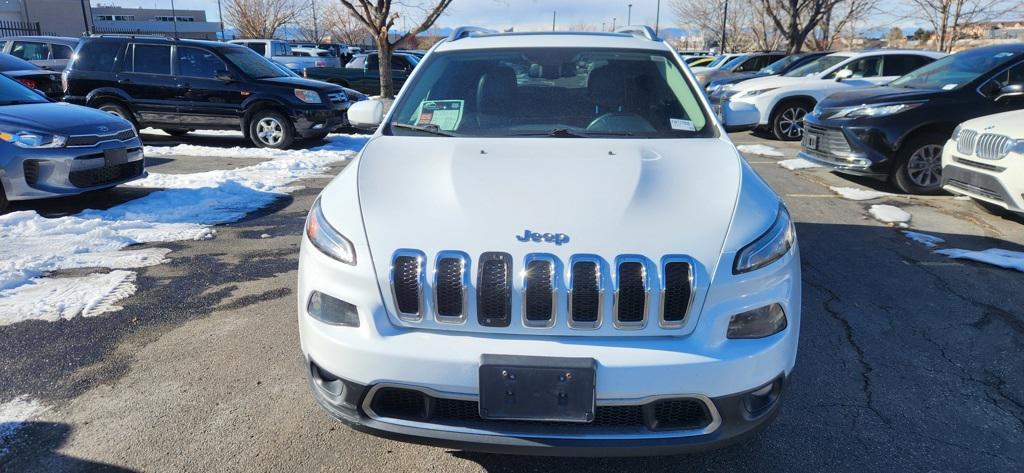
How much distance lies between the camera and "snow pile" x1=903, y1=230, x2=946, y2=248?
558cm

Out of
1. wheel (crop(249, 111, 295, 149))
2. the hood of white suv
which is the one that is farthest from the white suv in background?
wheel (crop(249, 111, 295, 149))

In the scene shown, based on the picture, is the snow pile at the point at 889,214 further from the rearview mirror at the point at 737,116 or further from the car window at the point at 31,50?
the car window at the point at 31,50

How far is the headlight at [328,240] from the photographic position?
7.60 ft

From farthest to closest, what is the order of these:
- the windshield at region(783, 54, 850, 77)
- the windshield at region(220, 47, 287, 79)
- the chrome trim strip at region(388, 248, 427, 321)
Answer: the windshield at region(783, 54, 850, 77) < the windshield at region(220, 47, 287, 79) < the chrome trim strip at region(388, 248, 427, 321)

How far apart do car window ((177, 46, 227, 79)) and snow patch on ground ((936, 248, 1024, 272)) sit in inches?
410

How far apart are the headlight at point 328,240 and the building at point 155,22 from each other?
60.9 meters

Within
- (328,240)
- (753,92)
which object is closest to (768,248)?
(328,240)

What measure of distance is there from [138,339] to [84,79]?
947 cm

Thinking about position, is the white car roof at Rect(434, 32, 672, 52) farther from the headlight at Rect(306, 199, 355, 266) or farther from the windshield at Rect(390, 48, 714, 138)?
the headlight at Rect(306, 199, 355, 266)

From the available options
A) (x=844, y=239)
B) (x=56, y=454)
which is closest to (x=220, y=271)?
(x=56, y=454)

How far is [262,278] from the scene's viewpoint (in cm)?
466

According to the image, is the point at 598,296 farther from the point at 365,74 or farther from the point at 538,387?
the point at 365,74

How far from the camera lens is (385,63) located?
16.5m

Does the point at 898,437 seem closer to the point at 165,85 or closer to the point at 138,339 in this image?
the point at 138,339
